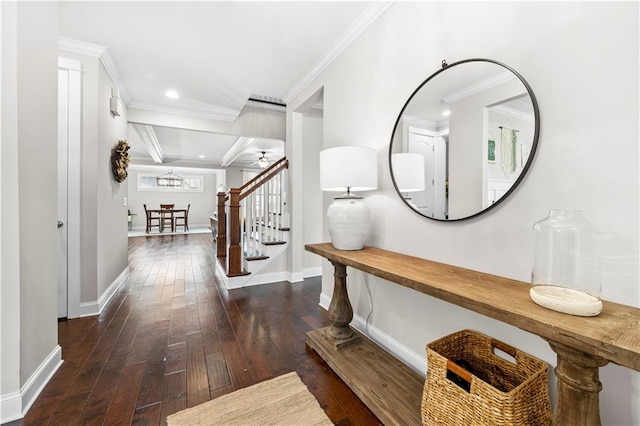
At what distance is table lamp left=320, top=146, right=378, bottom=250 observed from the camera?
66.9 inches

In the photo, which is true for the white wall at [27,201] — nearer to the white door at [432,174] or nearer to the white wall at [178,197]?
the white door at [432,174]

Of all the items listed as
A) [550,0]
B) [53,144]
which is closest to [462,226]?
[550,0]

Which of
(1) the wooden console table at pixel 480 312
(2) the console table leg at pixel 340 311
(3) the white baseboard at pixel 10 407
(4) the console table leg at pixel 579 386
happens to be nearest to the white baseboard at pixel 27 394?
(3) the white baseboard at pixel 10 407

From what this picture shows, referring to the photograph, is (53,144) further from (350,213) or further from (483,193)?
(483,193)

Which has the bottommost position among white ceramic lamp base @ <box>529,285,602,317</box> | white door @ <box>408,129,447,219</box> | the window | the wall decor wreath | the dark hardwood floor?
the dark hardwood floor

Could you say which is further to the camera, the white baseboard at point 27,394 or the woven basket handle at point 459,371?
the white baseboard at point 27,394

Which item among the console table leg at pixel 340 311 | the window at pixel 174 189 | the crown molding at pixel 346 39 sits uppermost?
the crown molding at pixel 346 39

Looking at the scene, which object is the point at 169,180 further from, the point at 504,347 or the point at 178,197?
the point at 504,347

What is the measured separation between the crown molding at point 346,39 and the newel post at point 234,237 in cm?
160

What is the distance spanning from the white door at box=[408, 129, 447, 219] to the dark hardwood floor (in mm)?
1133

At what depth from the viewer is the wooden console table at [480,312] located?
2.18 feet

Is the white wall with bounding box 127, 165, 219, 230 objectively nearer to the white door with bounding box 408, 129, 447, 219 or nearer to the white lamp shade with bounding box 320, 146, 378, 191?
the white lamp shade with bounding box 320, 146, 378, 191

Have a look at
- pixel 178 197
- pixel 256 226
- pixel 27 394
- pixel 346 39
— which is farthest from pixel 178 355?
pixel 178 197

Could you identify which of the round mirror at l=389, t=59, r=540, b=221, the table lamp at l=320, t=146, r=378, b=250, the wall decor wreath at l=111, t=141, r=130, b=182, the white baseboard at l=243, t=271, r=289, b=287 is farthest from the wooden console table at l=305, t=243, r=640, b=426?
the wall decor wreath at l=111, t=141, r=130, b=182
